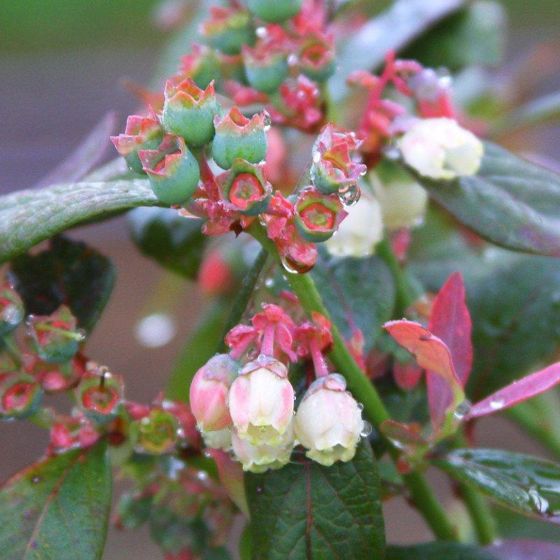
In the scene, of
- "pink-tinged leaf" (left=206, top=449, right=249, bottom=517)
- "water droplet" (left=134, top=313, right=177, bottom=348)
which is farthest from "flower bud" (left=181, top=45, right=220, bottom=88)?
"water droplet" (left=134, top=313, right=177, bottom=348)

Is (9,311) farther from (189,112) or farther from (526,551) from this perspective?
(526,551)

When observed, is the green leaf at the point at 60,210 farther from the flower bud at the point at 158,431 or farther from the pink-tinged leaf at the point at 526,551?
the pink-tinged leaf at the point at 526,551

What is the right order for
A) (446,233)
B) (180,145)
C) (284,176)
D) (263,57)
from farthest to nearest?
(446,233) → (284,176) → (263,57) → (180,145)

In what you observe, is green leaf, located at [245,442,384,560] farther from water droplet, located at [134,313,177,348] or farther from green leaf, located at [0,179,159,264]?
water droplet, located at [134,313,177,348]

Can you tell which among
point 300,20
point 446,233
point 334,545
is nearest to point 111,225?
point 446,233

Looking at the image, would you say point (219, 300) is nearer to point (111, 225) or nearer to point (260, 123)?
point (260, 123)

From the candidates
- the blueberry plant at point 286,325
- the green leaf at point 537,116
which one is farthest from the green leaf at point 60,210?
the green leaf at point 537,116
